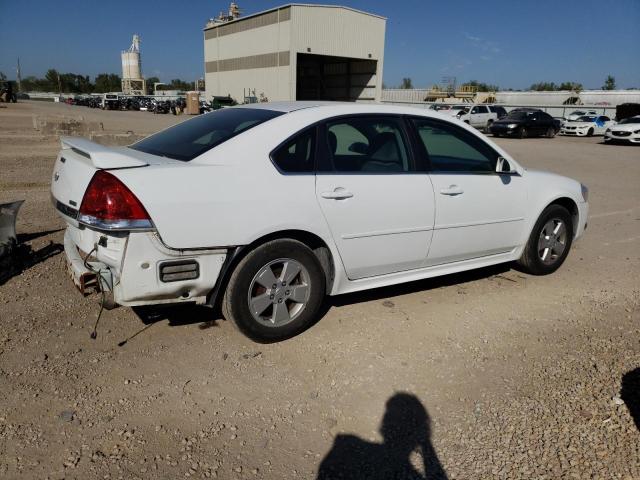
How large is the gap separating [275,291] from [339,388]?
790 millimetres

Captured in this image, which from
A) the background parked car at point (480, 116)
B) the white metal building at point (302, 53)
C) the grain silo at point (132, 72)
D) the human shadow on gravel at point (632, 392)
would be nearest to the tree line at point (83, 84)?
the grain silo at point (132, 72)

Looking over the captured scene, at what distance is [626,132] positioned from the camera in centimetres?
2338

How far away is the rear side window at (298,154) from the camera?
3.45 m

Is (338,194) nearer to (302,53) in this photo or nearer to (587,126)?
(587,126)

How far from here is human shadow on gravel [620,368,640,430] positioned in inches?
116

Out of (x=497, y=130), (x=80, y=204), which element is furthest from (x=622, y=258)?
(x=497, y=130)

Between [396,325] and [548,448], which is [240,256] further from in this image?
[548,448]

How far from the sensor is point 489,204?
4402mm

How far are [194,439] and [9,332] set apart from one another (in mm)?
1870

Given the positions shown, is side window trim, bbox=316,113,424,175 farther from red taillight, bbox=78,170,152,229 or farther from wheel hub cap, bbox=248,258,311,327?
red taillight, bbox=78,170,152,229

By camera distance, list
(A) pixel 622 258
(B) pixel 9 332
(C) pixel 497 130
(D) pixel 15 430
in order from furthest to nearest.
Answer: (C) pixel 497 130 → (A) pixel 622 258 → (B) pixel 9 332 → (D) pixel 15 430

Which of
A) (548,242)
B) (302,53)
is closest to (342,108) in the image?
(548,242)

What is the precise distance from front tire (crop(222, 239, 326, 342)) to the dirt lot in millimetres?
169

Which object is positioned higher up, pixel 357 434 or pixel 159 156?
pixel 159 156
